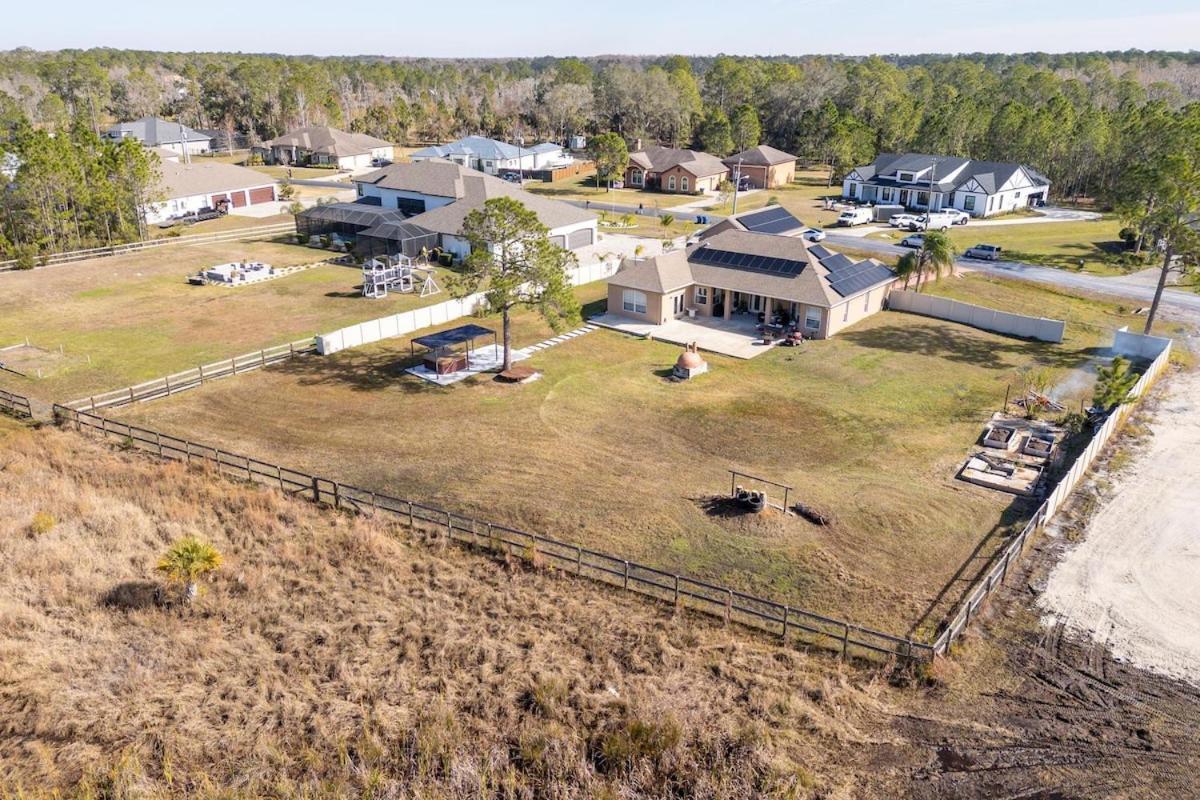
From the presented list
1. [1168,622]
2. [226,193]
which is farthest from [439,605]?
[226,193]

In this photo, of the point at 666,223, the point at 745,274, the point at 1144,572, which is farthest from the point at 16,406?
the point at 666,223

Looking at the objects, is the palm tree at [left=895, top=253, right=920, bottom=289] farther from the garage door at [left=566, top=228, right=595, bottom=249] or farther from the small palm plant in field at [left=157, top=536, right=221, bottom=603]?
the small palm plant in field at [left=157, top=536, right=221, bottom=603]

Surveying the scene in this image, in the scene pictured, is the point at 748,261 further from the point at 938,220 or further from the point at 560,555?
the point at 938,220

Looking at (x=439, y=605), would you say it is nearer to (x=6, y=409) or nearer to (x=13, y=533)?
(x=13, y=533)

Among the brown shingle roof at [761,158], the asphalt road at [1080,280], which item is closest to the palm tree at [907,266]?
the asphalt road at [1080,280]

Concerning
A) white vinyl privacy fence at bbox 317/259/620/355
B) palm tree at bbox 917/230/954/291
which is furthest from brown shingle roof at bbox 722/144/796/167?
white vinyl privacy fence at bbox 317/259/620/355

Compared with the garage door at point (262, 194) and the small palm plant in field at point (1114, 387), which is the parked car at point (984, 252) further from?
the garage door at point (262, 194)
